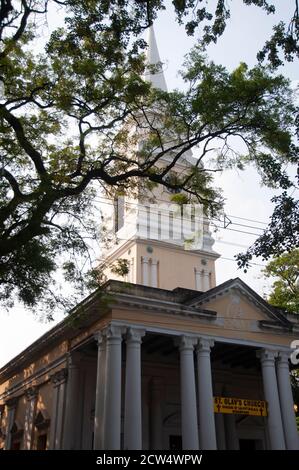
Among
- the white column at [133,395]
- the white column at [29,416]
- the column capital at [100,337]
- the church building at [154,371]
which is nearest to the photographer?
the white column at [133,395]

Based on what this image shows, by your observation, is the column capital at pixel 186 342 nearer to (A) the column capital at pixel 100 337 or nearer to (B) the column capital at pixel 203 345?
(B) the column capital at pixel 203 345

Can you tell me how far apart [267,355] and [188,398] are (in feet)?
12.6

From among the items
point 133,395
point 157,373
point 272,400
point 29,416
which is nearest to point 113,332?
point 133,395

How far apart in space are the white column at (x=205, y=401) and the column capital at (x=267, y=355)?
90.3 inches

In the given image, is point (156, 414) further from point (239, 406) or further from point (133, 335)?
point (133, 335)

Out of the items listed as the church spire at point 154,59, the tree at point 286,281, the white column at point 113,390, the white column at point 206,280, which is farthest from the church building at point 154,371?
the church spire at point 154,59

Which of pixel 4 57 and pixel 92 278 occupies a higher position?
pixel 4 57

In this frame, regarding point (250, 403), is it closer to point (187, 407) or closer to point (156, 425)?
point (187, 407)

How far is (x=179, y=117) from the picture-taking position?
12219 mm

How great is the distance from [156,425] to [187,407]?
3947mm

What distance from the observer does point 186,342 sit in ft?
48.9

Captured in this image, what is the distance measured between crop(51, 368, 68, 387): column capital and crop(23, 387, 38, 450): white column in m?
2.74

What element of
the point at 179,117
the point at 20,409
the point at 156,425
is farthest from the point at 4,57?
the point at 20,409

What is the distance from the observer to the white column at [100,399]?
12760 mm
